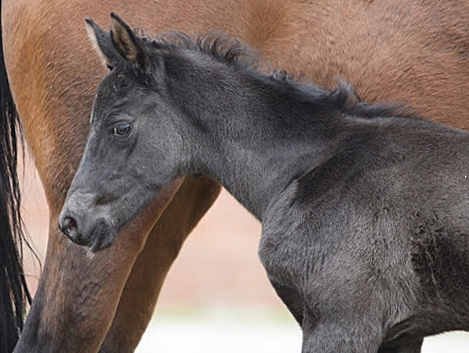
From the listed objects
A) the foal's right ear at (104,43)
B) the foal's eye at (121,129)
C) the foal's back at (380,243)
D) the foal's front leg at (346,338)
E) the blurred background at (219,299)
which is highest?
the blurred background at (219,299)

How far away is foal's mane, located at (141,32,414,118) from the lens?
5316 mm

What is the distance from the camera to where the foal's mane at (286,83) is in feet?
17.4

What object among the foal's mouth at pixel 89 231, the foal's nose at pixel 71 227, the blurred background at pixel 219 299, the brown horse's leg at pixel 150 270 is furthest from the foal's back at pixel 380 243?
the blurred background at pixel 219 299

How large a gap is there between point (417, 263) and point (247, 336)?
7972 mm

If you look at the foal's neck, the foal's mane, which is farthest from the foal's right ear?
the foal's neck

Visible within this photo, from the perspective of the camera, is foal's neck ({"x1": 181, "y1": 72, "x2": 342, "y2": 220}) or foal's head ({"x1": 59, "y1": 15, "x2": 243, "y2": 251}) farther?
foal's neck ({"x1": 181, "y1": 72, "x2": 342, "y2": 220})

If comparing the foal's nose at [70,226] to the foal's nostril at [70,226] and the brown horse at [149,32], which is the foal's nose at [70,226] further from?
the brown horse at [149,32]

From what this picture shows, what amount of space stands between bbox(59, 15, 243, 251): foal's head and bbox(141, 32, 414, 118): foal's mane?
0.36 ft

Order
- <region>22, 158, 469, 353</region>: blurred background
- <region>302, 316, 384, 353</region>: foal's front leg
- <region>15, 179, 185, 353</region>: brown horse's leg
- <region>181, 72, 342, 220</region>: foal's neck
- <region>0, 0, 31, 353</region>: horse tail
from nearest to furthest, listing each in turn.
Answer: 1. <region>302, 316, 384, 353</region>: foal's front leg
2. <region>181, 72, 342, 220</region>: foal's neck
3. <region>15, 179, 185, 353</region>: brown horse's leg
4. <region>0, 0, 31, 353</region>: horse tail
5. <region>22, 158, 469, 353</region>: blurred background

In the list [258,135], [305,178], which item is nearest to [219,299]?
[258,135]

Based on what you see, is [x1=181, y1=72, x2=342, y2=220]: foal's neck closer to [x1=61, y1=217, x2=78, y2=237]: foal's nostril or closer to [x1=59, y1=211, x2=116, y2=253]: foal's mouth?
[x1=59, y1=211, x2=116, y2=253]: foal's mouth

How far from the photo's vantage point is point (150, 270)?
21.6 ft

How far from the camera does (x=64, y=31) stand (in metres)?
5.80

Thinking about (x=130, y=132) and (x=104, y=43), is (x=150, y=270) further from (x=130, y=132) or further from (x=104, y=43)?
(x=104, y=43)
